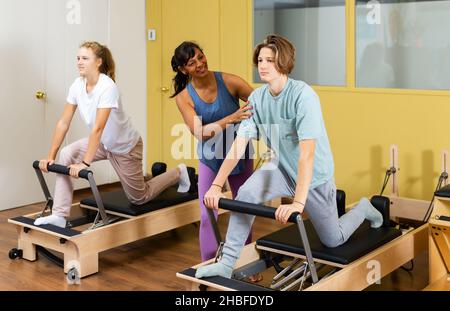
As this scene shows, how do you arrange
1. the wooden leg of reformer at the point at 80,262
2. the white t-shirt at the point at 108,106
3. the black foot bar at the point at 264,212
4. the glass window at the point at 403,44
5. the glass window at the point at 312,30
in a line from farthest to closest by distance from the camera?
the glass window at the point at 312,30
the glass window at the point at 403,44
the white t-shirt at the point at 108,106
the wooden leg of reformer at the point at 80,262
the black foot bar at the point at 264,212

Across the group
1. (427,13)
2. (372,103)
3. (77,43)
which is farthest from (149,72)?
(427,13)

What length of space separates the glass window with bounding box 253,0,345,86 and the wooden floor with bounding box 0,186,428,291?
117 cm

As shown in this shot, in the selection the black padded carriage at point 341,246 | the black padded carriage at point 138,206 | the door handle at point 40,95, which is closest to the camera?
the black padded carriage at point 341,246

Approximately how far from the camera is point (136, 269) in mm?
3352

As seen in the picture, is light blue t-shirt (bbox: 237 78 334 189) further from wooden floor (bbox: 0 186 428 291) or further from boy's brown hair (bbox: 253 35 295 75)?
wooden floor (bbox: 0 186 428 291)

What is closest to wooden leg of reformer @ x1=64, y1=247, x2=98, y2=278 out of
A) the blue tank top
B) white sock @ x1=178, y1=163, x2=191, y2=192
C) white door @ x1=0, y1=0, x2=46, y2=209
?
the blue tank top

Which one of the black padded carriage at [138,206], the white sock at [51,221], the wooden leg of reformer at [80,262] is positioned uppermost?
the black padded carriage at [138,206]

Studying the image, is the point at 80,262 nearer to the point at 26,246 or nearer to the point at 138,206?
the point at 26,246

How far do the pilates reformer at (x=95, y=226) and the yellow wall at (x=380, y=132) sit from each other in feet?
3.51

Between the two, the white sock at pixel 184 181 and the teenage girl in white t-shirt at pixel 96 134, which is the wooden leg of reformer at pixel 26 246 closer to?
the teenage girl in white t-shirt at pixel 96 134

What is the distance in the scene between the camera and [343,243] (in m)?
2.88

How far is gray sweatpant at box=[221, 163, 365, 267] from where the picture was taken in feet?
8.55

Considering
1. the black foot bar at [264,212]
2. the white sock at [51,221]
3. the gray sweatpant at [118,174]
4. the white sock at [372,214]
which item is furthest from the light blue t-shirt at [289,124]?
the white sock at [51,221]

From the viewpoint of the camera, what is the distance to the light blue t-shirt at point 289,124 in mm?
2502
